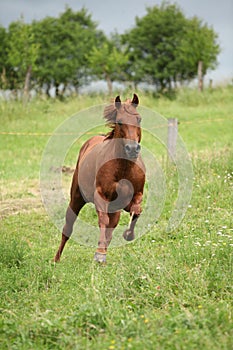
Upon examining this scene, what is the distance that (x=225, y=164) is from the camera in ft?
32.2

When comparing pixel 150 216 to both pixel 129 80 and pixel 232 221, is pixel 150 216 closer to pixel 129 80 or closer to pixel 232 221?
pixel 232 221

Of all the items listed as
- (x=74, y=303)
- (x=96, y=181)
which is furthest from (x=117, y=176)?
(x=74, y=303)

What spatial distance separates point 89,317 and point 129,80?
41906mm

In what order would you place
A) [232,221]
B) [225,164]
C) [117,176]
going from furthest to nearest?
[225,164] < [232,221] < [117,176]

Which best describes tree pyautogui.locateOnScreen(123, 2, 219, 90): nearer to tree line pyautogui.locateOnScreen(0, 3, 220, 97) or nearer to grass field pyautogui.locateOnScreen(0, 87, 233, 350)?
tree line pyautogui.locateOnScreen(0, 3, 220, 97)

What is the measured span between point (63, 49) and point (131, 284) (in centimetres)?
4096

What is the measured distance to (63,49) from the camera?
44000mm

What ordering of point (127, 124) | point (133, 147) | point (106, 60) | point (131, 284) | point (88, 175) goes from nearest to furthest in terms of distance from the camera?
point (131, 284) → point (133, 147) → point (127, 124) → point (88, 175) → point (106, 60)

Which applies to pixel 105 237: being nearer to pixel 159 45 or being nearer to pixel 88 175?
pixel 88 175

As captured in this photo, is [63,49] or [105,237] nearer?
[105,237]

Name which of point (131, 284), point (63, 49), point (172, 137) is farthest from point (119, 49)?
point (131, 284)

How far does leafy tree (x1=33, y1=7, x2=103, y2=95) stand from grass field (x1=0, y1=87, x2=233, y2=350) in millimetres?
33941

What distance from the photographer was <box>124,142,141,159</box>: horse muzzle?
5.32 metres

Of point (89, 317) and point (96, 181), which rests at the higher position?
point (96, 181)
